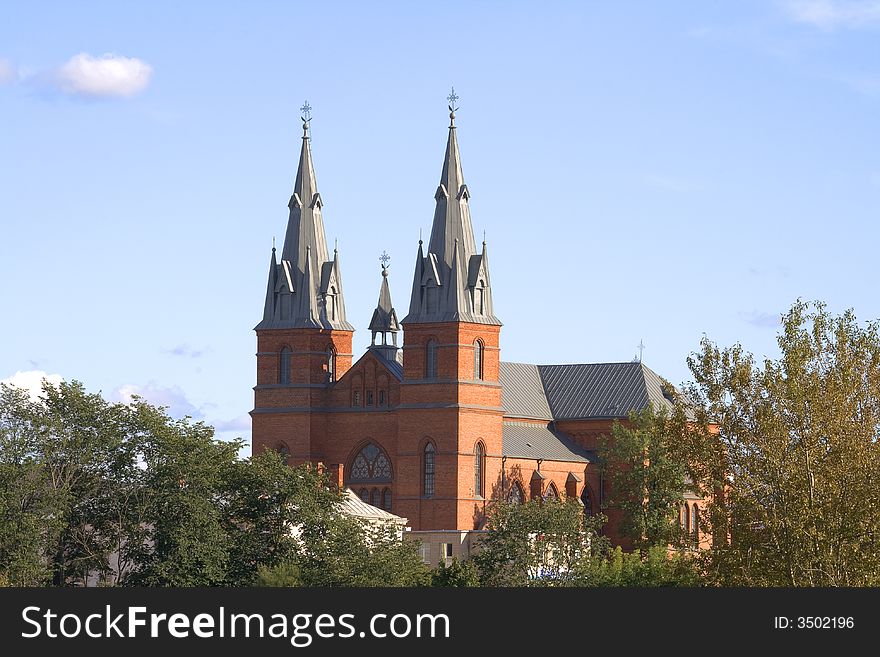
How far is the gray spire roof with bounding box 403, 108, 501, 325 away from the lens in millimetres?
116812

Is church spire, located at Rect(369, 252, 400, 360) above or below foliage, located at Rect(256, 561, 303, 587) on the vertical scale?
above

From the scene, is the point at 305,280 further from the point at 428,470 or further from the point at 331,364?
the point at 428,470

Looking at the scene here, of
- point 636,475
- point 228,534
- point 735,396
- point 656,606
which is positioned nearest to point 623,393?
point 636,475

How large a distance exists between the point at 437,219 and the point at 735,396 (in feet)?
163

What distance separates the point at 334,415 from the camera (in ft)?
401

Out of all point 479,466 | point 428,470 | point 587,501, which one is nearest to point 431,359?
point 428,470

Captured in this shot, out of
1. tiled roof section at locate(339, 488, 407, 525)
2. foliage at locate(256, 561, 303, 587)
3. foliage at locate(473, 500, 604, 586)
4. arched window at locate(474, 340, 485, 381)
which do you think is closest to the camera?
foliage at locate(256, 561, 303, 587)

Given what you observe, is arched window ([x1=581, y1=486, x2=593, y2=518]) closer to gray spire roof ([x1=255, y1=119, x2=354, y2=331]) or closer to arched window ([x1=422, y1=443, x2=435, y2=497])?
arched window ([x1=422, y1=443, x2=435, y2=497])

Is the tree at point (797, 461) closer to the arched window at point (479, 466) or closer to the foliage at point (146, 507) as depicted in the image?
the foliage at point (146, 507)

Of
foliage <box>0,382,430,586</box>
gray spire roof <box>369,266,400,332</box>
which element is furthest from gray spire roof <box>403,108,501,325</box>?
foliage <box>0,382,430,586</box>

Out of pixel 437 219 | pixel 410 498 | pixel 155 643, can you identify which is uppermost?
pixel 437 219

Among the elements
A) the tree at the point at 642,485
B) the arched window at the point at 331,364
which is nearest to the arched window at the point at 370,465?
the arched window at the point at 331,364

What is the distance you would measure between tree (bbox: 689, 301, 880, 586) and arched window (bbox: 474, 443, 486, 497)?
46.9 metres

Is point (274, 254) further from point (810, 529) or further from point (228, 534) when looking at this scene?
point (810, 529)
